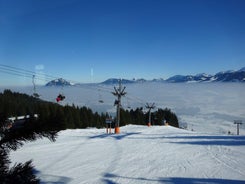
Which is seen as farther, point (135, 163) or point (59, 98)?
point (59, 98)

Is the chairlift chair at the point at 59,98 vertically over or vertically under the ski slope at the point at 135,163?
over

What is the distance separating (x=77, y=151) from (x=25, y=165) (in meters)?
15.2

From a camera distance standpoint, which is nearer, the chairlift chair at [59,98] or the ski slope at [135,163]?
the ski slope at [135,163]

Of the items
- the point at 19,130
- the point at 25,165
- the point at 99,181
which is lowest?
the point at 99,181

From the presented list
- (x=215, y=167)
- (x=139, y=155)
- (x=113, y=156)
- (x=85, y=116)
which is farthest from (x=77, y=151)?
(x=85, y=116)

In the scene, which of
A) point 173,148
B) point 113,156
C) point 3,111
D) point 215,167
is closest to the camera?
point 3,111

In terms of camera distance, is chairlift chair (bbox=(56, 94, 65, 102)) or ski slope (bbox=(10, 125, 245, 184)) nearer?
ski slope (bbox=(10, 125, 245, 184))

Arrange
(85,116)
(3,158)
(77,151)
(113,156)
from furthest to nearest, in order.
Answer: (85,116), (77,151), (113,156), (3,158)

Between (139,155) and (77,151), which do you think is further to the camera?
(77,151)

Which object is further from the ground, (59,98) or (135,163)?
(59,98)

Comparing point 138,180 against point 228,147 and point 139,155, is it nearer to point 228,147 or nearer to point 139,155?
point 139,155

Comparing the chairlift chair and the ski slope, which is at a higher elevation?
the chairlift chair

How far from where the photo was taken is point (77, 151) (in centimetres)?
1720

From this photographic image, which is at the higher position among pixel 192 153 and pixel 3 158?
pixel 3 158
